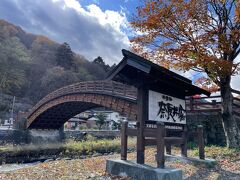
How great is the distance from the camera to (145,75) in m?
8.45

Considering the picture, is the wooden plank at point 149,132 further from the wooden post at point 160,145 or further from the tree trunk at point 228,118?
the tree trunk at point 228,118

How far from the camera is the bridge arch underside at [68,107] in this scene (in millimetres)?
19555

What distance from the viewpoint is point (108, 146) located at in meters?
22.2

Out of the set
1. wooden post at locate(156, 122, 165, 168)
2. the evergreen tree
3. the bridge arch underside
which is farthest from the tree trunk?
the evergreen tree

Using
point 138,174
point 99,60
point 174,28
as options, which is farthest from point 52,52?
point 138,174

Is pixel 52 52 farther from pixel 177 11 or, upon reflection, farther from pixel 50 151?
pixel 177 11

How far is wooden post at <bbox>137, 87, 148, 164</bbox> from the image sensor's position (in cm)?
795

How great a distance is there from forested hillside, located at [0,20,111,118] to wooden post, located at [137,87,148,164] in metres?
55.2

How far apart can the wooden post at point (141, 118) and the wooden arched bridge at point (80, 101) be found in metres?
9.61

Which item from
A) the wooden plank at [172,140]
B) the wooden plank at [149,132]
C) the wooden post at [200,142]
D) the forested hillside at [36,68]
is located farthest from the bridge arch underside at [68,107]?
the forested hillside at [36,68]

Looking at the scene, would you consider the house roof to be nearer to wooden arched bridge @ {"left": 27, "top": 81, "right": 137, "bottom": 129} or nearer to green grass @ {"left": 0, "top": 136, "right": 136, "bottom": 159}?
wooden arched bridge @ {"left": 27, "top": 81, "right": 137, "bottom": 129}

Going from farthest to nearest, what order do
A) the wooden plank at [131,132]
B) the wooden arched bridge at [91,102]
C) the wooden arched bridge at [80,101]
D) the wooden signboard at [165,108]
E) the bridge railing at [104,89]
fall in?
1. the wooden arched bridge at [80,101]
2. the bridge railing at [104,89]
3. the wooden arched bridge at [91,102]
4. the wooden signboard at [165,108]
5. the wooden plank at [131,132]

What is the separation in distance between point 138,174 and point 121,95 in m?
12.6

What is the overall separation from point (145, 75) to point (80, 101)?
18624 millimetres
